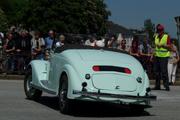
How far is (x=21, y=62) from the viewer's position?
23547 mm

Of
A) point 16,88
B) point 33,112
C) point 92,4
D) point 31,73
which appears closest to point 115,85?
point 33,112

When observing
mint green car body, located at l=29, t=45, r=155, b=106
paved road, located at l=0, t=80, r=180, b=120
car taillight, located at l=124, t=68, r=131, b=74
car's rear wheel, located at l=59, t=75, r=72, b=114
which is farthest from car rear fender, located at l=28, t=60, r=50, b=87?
car taillight, located at l=124, t=68, r=131, b=74

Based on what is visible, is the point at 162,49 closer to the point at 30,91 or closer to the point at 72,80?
the point at 30,91

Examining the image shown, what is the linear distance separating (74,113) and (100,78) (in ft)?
3.55

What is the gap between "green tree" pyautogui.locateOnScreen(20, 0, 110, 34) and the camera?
73.8 meters

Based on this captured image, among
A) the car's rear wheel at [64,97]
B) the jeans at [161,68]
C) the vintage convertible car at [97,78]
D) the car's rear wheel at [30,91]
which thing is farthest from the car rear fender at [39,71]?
the jeans at [161,68]

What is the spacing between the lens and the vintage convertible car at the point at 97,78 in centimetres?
1182

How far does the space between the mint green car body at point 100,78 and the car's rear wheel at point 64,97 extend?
6.4 inches

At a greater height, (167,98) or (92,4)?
(92,4)

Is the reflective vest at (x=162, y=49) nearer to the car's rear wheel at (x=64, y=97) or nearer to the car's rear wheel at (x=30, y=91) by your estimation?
the car's rear wheel at (x=30, y=91)

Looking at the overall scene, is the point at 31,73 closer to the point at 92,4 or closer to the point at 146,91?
the point at 146,91

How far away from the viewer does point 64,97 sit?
40.4ft

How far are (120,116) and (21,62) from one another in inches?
462

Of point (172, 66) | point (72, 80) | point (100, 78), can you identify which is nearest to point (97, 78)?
point (100, 78)
